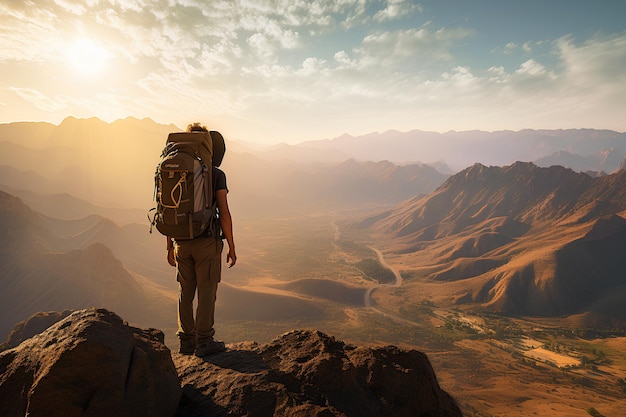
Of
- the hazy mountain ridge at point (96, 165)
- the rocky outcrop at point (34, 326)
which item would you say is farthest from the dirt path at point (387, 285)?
the hazy mountain ridge at point (96, 165)

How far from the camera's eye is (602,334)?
49.5 metres

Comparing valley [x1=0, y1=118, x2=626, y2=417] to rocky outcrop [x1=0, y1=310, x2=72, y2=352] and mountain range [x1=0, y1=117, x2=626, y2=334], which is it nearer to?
mountain range [x1=0, y1=117, x2=626, y2=334]

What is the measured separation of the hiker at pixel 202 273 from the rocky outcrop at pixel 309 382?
0.81ft

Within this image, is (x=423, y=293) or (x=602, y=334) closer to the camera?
(x=602, y=334)

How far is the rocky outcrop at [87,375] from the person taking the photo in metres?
2.53

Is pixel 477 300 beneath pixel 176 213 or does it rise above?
beneath

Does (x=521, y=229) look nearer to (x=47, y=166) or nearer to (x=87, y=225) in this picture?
(x=87, y=225)

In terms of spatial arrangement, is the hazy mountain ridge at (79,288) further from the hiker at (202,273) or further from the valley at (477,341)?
the hiker at (202,273)

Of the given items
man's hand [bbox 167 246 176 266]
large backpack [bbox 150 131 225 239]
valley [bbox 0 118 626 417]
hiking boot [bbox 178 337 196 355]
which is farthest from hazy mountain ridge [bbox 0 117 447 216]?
large backpack [bbox 150 131 225 239]

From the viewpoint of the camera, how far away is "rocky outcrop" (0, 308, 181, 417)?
2527 millimetres

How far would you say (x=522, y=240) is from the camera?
3130 inches

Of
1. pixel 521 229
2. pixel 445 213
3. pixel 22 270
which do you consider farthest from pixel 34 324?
pixel 445 213

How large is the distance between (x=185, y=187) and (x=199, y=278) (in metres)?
1.31

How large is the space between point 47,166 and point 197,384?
181595 millimetres
